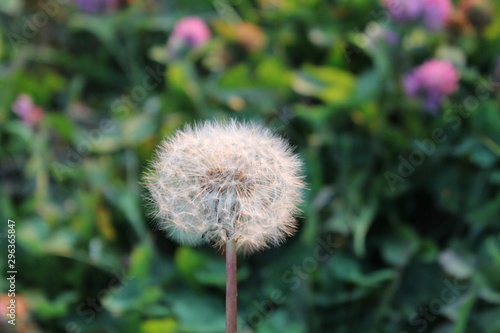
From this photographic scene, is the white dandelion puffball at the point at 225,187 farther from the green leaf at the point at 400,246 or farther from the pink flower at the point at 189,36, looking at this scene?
the pink flower at the point at 189,36

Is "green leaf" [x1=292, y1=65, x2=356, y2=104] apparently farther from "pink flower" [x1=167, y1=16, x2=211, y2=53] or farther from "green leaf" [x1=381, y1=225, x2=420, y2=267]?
"green leaf" [x1=381, y1=225, x2=420, y2=267]

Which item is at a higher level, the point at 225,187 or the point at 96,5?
the point at 96,5

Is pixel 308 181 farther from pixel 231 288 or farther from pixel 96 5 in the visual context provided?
pixel 231 288

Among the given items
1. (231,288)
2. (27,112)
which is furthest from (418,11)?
(231,288)

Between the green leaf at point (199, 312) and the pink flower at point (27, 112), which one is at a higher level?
the pink flower at point (27, 112)

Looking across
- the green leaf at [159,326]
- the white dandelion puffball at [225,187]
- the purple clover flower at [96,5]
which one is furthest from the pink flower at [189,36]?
the white dandelion puffball at [225,187]

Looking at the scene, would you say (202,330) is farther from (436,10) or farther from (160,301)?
(436,10)
